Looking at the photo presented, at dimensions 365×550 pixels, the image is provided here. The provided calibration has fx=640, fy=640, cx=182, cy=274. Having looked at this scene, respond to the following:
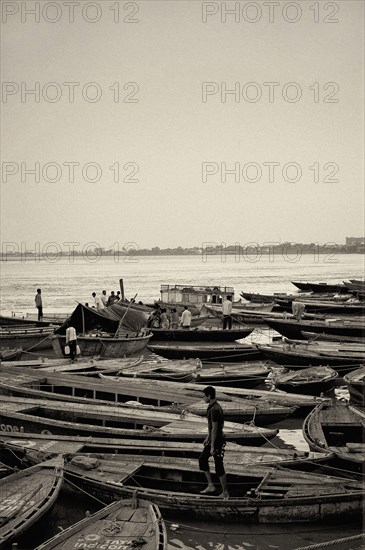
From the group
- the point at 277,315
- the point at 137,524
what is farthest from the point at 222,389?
the point at 277,315

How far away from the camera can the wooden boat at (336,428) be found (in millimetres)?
11359

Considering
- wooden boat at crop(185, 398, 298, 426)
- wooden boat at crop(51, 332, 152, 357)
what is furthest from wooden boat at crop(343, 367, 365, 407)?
wooden boat at crop(51, 332, 152, 357)

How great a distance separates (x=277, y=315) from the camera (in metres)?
34.2

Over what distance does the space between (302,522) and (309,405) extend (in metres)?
5.44

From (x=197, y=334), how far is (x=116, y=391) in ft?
42.5

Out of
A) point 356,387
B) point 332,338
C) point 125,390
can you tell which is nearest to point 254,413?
point 125,390

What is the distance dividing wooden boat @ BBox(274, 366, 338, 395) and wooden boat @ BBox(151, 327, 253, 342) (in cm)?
1002

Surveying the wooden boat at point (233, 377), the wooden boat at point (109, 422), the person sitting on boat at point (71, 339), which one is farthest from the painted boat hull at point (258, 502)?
the person sitting on boat at point (71, 339)

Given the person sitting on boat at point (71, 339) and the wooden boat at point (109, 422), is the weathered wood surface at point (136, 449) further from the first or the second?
the person sitting on boat at point (71, 339)

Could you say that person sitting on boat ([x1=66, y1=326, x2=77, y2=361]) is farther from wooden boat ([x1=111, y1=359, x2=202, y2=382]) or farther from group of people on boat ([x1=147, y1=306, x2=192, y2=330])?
group of people on boat ([x1=147, y1=306, x2=192, y2=330])

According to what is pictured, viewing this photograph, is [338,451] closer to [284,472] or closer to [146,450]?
[284,472]

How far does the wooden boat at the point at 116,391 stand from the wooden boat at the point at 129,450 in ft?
7.64

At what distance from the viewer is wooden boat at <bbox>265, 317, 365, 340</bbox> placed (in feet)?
90.4

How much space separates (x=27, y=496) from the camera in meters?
9.27
